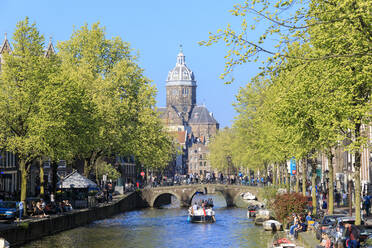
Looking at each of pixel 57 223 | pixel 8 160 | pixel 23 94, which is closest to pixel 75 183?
pixel 8 160

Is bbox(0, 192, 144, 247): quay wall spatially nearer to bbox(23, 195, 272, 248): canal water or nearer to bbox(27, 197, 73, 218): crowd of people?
bbox(23, 195, 272, 248): canal water

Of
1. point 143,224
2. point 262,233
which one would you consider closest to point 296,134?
point 262,233

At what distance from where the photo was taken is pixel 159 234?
59188 millimetres

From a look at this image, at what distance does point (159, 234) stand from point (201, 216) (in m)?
12.7

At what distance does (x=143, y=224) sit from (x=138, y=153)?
737cm

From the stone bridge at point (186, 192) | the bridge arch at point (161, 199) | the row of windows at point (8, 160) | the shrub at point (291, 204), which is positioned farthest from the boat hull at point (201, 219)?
the bridge arch at point (161, 199)

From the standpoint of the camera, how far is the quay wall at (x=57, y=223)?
146 feet

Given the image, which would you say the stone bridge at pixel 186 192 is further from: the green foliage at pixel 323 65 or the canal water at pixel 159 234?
the green foliage at pixel 323 65

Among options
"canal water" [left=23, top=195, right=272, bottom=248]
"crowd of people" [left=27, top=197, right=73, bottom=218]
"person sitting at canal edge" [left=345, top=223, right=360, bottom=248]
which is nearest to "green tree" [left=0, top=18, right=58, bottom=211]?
"crowd of people" [left=27, top=197, right=73, bottom=218]

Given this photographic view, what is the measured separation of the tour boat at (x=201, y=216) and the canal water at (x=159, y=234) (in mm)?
930

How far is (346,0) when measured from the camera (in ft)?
64.5

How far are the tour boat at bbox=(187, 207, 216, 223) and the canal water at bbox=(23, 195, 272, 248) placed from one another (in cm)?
93

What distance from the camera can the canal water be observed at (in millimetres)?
50606

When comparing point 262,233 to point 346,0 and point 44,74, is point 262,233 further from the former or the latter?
point 346,0
